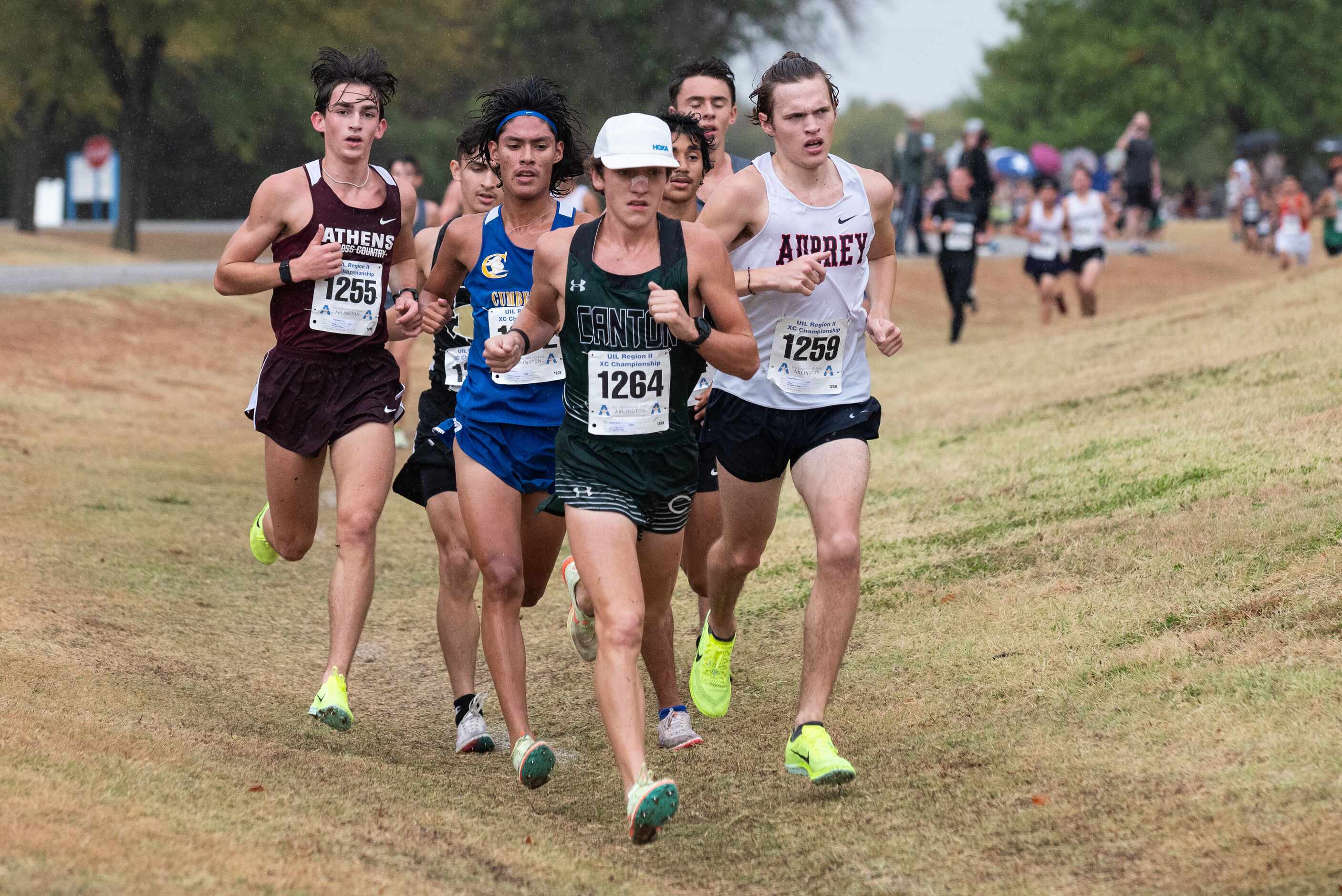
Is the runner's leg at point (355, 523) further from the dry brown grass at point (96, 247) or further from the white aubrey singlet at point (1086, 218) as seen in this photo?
the dry brown grass at point (96, 247)

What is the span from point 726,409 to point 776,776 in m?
1.29

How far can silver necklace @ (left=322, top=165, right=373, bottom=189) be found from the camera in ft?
20.4

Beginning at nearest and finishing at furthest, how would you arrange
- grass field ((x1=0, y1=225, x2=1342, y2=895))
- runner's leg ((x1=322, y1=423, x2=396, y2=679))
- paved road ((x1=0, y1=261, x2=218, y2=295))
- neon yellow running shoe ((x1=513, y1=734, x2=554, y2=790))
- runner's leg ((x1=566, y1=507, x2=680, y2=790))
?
grass field ((x1=0, y1=225, x2=1342, y2=895)) < runner's leg ((x1=566, y1=507, x2=680, y2=790)) < neon yellow running shoe ((x1=513, y1=734, x2=554, y2=790)) < runner's leg ((x1=322, y1=423, x2=396, y2=679)) < paved road ((x1=0, y1=261, x2=218, y2=295))

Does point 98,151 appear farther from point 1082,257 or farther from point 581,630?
→ point 581,630

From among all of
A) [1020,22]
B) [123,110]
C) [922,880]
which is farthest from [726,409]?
[1020,22]

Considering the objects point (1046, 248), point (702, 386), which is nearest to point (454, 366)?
point (702, 386)

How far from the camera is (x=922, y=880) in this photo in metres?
4.42

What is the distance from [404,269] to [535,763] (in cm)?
227

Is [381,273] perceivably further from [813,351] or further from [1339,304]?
[1339,304]

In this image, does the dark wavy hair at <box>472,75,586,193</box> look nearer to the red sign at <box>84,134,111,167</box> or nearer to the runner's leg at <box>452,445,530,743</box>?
the runner's leg at <box>452,445,530,743</box>

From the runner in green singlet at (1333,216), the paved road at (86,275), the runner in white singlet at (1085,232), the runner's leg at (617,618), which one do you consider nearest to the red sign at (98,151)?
the paved road at (86,275)

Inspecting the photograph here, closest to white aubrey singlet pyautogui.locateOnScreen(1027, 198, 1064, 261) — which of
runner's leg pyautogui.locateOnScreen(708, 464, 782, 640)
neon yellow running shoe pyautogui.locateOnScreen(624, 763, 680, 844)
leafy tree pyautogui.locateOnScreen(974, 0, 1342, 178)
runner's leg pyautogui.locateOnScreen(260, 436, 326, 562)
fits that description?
runner's leg pyautogui.locateOnScreen(708, 464, 782, 640)

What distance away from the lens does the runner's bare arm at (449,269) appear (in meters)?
5.84

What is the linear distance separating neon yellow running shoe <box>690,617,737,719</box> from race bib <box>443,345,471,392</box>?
1.40 meters
